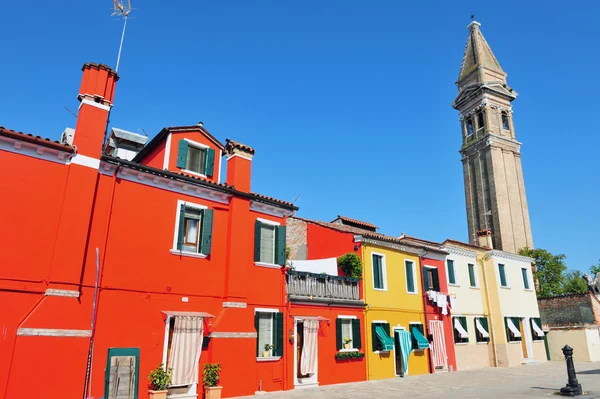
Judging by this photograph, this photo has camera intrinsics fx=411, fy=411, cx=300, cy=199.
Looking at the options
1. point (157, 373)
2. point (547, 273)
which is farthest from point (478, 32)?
point (157, 373)

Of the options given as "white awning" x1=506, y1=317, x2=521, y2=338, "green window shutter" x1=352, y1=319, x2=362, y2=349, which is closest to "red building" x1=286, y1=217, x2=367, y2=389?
"green window shutter" x1=352, y1=319, x2=362, y2=349

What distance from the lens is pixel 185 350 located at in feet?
43.8

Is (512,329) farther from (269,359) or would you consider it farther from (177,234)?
(177,234)

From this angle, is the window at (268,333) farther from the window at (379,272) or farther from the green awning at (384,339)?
the window at (379,272)

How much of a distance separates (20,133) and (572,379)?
18166 millimetres

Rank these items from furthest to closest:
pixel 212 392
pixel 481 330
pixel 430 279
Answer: pixel 481 330 < pixel 430 279 < pixel 212 392

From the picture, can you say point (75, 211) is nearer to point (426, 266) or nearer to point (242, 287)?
point (242, 287)

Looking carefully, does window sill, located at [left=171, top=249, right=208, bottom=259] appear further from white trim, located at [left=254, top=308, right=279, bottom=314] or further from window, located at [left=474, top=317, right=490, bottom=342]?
window, located at [left=474, top=317, right=490, bottom=342]

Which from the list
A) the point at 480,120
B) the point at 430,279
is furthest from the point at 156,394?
the point at 480,120

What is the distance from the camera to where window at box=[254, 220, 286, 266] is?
54.9 feet

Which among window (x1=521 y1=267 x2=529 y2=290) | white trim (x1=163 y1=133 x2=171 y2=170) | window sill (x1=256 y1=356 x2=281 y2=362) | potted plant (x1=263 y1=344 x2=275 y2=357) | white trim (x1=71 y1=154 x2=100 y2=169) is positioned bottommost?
window sill (x1=256 y1=356 x2=281 y2=362)

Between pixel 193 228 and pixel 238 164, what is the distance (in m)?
3.29

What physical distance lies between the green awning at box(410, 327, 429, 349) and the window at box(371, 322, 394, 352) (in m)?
2.25

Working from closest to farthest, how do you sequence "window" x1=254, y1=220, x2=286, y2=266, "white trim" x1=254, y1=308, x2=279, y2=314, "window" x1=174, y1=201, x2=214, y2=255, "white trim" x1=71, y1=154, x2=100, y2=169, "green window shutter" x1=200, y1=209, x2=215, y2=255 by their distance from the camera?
"white trim" x1=71, y1=154, x2=100, y2=169 < "window" x1=174, y1=201, x2=214, y2=255 < "green window shutter" x1=200, y1=209, x2=215, y2=255 < "white trim" x1=254, y1=308, x2=279, y2=314 < "window" x1=254, y1=220, x2=286, y2=266
